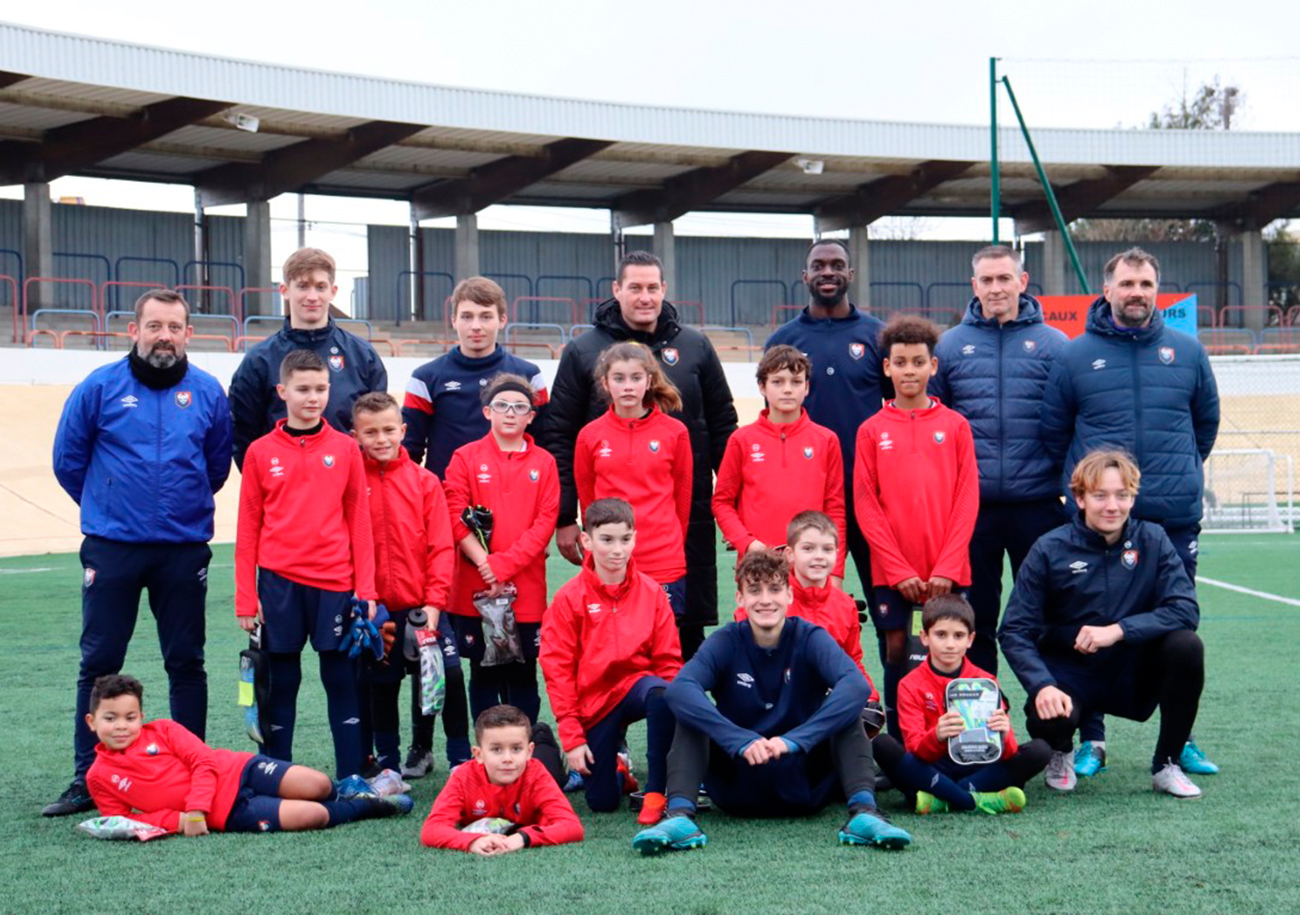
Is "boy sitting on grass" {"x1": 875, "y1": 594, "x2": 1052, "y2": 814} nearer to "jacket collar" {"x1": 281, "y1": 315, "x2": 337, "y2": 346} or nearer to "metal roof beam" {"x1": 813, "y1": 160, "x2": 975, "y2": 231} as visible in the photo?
"jacket collar" {"x1": 281, "y1": 315, "x2": 337, "y2": 346}

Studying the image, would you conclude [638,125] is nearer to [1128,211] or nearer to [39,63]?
[39,63]

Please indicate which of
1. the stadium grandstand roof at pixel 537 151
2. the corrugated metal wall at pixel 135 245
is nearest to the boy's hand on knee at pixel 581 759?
the stadium grandstand roof at pixel 537 151

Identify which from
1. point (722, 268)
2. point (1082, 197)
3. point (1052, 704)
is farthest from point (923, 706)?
point (1082, 197)

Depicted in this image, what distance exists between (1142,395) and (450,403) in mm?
2667

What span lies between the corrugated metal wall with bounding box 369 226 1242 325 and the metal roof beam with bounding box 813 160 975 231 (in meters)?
1.25

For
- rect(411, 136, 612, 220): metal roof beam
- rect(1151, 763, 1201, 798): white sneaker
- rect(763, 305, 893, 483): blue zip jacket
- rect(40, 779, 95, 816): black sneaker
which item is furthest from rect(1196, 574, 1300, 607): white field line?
rect(411, 136, 612, 220): metal roof beam

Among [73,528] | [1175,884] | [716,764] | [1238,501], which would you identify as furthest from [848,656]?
[1238,501]

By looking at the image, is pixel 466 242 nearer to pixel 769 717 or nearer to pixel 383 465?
pixel 383 465

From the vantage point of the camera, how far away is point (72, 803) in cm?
489

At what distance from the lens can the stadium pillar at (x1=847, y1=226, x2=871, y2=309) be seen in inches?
1195

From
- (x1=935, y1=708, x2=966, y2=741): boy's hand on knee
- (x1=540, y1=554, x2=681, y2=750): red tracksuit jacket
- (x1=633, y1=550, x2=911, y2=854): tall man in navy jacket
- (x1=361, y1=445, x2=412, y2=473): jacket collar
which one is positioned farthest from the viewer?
(x1=361, y1=445, x2=412, y2=473): jacket collar

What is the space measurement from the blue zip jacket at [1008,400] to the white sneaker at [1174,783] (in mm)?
1171

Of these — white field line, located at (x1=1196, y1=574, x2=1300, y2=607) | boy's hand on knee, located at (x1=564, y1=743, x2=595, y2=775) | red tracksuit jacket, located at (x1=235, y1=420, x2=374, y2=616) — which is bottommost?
white field line, located at (x1=1196, y1=574, x2=1300, y2=607)

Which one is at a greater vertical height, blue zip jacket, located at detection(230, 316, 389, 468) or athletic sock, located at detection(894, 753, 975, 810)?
blue zip jacket, located at detection(230, 316, 389, 468)
